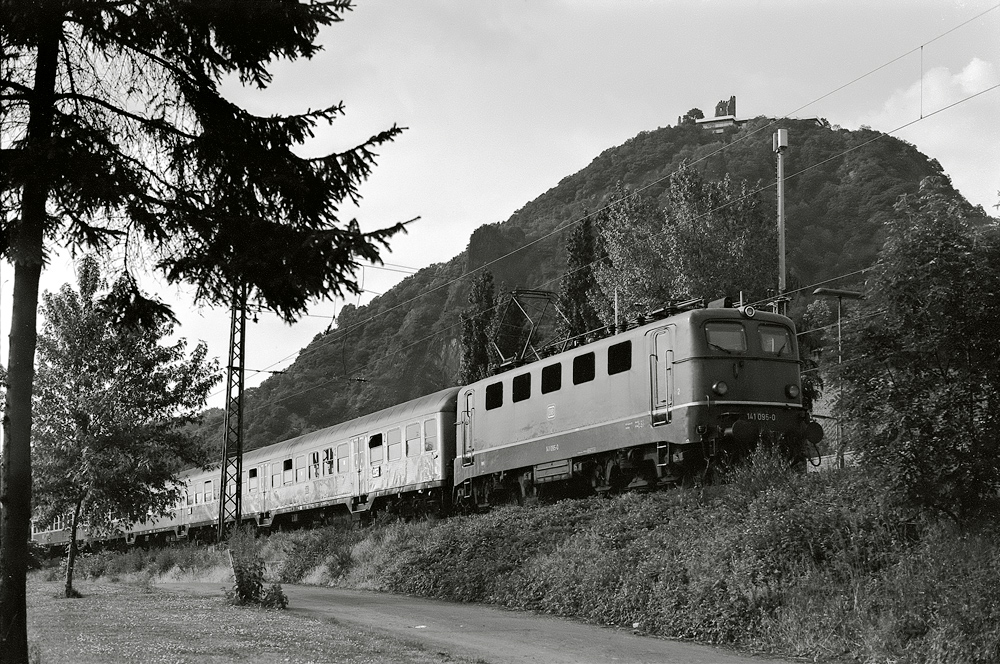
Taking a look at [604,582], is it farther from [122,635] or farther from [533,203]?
[533,203]

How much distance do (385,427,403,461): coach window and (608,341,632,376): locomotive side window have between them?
10.2 m

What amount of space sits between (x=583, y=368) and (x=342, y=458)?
1322 cm

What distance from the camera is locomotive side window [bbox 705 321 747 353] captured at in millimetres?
17328

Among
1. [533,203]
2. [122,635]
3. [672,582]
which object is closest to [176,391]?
[122,635]

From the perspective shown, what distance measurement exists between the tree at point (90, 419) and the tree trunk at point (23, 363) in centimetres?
996

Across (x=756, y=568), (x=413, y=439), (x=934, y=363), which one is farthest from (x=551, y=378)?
(x=934, y=363)

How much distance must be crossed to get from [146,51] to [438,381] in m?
103

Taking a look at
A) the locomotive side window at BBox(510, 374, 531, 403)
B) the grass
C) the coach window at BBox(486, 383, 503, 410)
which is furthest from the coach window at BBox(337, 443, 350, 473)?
the grass

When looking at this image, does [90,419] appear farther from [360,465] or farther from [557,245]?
[557,245]

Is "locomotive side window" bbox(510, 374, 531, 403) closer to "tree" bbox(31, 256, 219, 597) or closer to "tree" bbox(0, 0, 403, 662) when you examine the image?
"tree" bbox(31, 256, 219, 597)

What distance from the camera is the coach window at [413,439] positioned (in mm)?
26828

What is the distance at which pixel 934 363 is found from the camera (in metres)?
11.3

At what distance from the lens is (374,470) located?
2881cm

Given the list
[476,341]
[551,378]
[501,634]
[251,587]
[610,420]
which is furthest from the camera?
[476,341]
